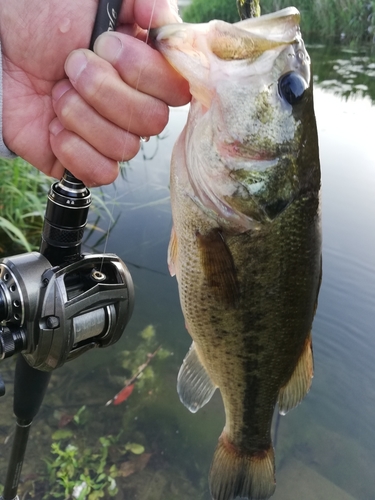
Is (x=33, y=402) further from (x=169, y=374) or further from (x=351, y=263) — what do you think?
(x=351, y=263)

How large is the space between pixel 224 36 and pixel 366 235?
385cm

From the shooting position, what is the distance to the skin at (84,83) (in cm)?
110

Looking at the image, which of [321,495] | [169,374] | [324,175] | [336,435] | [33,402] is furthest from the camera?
[324,175]

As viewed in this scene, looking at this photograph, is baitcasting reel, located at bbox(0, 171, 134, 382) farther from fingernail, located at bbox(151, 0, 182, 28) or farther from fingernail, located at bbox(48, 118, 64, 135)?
fingernail, located at bbox(151, 0, 182, 28)

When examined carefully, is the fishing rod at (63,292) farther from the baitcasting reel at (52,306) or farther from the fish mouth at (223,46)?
the fish mouth at (223,46)

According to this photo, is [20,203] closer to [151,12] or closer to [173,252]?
[173,252]

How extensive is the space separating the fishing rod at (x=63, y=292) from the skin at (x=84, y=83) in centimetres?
8

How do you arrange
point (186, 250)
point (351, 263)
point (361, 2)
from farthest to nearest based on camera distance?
point (361, 2) → point (351, 263) → point (186, 250)

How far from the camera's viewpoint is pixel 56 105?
121cm

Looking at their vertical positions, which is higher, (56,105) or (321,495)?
(56,105)

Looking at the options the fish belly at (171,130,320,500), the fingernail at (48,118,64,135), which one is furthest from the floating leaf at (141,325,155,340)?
the fingernail at (48,118,64,135)

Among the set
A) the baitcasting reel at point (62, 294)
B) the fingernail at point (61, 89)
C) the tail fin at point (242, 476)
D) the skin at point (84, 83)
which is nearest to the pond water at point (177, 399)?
the tail fin at point (242, 476)

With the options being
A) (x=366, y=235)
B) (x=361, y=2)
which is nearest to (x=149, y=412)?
(x=366, y=235)

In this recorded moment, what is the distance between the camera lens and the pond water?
261cm
